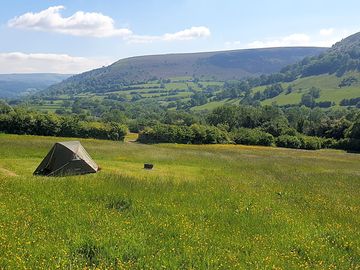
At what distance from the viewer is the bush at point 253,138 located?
103 m

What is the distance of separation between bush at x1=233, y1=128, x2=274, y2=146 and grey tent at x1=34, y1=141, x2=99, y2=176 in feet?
267

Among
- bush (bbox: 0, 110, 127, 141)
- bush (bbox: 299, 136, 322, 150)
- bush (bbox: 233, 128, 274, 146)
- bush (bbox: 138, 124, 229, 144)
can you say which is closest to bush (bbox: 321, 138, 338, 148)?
bush (bbox: 299, 136, 322, 150)

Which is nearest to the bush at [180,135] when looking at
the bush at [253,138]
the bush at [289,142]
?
the bush at [253,138]

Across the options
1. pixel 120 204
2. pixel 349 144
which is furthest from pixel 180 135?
pixel 120 204

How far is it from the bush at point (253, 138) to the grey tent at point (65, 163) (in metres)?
81.5

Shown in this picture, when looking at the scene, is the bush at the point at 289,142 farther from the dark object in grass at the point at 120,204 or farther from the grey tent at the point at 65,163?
the dark object in grass at the point at 120,204

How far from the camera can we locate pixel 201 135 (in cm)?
9956

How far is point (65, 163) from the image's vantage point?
25.7 metres

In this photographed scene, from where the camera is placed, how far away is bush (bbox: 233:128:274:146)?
103 metres

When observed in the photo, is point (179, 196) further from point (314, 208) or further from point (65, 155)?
point (65, 155)

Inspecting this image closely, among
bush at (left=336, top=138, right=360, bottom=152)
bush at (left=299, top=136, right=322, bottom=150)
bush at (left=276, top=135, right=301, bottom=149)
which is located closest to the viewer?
bush at (left=336, top=138, right=360, bottom=152)

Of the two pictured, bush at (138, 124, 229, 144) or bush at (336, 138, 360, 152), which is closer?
bush at (336, 138, 360, 152)

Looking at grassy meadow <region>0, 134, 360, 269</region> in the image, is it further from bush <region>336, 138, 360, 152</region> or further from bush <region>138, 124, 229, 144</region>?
bush <region>336, 138, 360, 152</region>

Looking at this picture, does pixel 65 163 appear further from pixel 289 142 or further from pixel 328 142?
pixel 328 142
